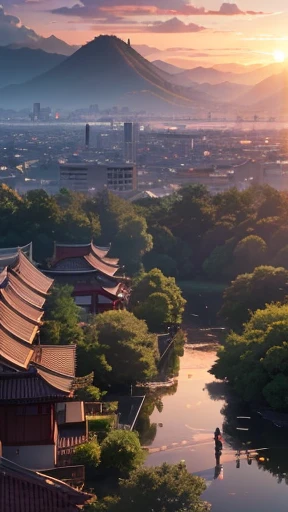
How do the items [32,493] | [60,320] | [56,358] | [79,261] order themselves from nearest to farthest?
[32,493]
[56,358]
[60,320]
[79,261]

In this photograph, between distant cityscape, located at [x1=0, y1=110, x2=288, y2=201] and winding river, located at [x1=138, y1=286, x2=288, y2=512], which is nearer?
winding river, located at [x1=138, y1=286, x2=288, y2=512]

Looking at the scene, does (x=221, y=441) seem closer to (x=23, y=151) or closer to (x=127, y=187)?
(x=127, y=187)

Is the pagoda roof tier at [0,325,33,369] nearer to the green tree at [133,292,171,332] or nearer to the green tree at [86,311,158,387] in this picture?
the green tree at [86,311,158,387]

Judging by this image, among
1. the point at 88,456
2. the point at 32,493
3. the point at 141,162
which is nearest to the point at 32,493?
the point at 32,493

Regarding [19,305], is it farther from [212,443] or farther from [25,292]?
[212,443]

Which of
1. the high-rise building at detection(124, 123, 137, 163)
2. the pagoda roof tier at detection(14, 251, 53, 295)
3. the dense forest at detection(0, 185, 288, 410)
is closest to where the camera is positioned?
the dense forest at detection(0, 185, 288, 410)

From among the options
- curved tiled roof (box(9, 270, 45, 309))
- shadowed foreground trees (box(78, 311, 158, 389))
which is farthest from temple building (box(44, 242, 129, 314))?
curved tiled roof (box(9, 270, 45, 309))

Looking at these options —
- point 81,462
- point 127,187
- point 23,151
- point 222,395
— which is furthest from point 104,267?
point 23,151
